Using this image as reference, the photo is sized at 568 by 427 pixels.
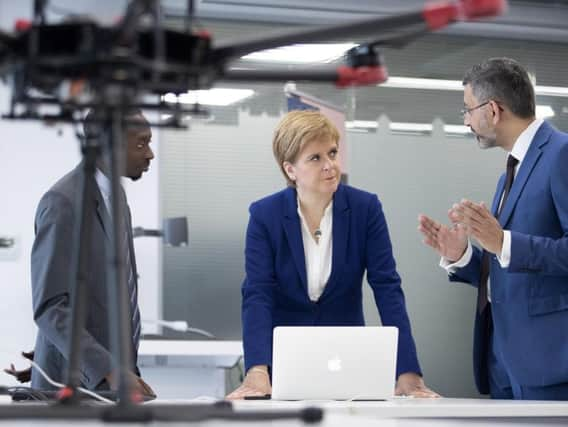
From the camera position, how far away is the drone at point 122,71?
1.06 m

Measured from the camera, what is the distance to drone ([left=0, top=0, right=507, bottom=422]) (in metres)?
1.06

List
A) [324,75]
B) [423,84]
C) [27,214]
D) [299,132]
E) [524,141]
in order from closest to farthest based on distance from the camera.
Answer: [324,75], [299,132], [524,141], [27,214], [423,84]

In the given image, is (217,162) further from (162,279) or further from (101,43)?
(101,43)

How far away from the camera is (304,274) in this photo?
10.9ft

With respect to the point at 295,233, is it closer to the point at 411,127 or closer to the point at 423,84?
the point at 411,127

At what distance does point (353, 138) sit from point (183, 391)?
5.89ft

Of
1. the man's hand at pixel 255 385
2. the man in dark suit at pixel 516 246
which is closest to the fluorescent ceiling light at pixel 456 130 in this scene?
the man in dark suit at pixel 516 246

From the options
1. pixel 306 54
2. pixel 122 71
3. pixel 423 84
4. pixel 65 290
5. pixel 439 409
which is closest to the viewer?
pixel 122 71

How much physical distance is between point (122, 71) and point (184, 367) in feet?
14.8

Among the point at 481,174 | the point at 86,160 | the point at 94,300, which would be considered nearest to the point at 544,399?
the point at 94,300

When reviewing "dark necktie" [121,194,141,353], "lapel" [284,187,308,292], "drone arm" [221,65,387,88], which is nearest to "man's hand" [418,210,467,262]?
"lapel" [284,187,308,292]

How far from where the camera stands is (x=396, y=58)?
19.9ft

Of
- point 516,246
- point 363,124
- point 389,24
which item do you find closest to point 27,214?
point 363,124

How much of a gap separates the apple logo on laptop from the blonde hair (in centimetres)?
94
